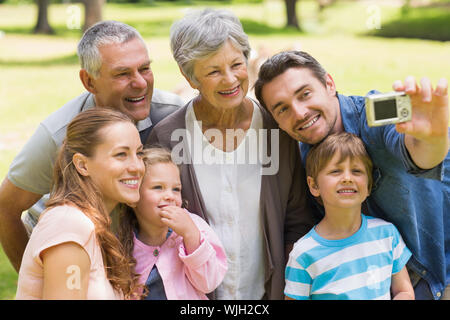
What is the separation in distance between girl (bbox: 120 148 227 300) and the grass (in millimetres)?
1971

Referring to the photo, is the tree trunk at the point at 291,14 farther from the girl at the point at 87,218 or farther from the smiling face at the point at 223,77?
the girl at the point at 87,218

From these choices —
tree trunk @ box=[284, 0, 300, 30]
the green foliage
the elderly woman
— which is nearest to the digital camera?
the elderly woman

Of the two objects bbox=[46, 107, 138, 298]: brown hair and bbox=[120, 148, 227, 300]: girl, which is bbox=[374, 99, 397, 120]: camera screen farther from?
bbox=[46, 107, 138, 298]: brown hair

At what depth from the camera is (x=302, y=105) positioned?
267 cm

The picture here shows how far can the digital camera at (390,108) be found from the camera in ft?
7.07

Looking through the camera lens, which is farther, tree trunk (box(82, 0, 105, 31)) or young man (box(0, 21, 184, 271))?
tree trunk (box(82, 0, 105, 31))

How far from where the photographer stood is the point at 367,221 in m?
2.67

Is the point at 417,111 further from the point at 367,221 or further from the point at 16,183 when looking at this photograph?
the point at 16,183

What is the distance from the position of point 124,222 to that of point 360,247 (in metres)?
1.17

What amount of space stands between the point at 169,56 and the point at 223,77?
44.7 ft

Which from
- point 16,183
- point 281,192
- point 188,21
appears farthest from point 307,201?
point 16,183

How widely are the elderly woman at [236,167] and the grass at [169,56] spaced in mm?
2152

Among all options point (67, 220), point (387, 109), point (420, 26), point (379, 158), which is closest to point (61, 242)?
point (67, 220)

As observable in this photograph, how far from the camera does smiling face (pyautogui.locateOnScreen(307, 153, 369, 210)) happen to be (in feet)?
8.43
